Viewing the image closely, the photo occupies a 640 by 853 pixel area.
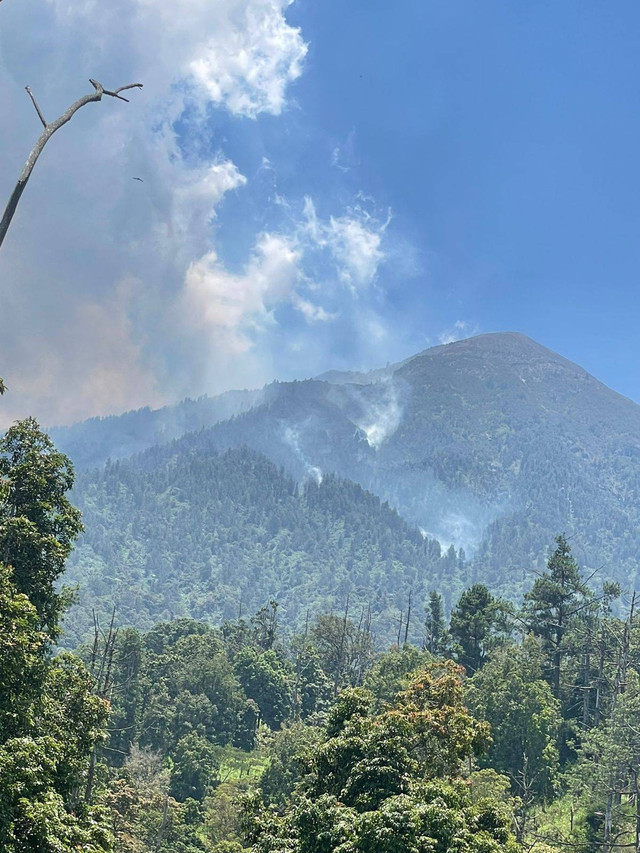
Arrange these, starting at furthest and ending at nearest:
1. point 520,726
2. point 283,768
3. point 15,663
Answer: point 283,768, point 520,726, point 15,663

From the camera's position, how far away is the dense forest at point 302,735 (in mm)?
22812

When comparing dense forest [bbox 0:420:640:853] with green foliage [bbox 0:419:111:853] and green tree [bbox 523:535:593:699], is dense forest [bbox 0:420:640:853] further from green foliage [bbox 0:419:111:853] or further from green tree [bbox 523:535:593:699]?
green tree [bbox 523:535:593:699]

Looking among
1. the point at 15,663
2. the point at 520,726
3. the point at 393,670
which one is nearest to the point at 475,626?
the point at 393,670

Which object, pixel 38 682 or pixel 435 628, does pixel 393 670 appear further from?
pixel 38 682

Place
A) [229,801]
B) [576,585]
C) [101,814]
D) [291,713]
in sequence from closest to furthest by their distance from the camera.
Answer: [101,814] → [229,801] → [576,585] → [291,713]

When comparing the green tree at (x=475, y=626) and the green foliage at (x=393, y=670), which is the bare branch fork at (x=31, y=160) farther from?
the green tree at (x=475, y=626)

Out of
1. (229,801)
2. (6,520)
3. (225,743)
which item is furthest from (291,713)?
(6,520)

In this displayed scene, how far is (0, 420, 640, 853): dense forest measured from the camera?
22812 millimetres

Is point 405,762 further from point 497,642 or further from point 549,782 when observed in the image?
point 497,642

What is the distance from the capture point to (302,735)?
2490 inches

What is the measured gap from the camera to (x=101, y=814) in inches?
926

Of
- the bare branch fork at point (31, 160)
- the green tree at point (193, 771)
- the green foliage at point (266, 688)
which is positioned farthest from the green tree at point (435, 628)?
the bare branch fork at point (31, 160)

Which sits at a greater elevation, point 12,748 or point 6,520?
point 6,520

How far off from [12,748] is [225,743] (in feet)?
246
